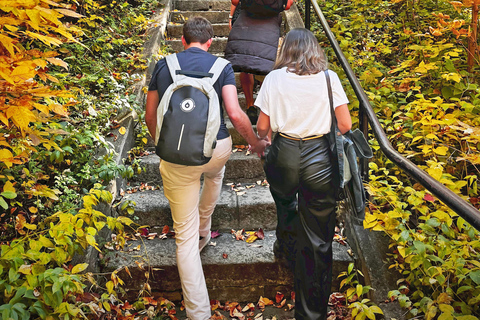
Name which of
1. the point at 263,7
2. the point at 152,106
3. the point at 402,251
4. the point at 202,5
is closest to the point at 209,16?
the point at 202,5

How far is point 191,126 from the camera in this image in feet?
8.31

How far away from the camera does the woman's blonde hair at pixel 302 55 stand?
2523 millimetres

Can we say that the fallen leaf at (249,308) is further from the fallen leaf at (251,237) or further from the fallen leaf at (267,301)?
the fallen leaf at (251,237)

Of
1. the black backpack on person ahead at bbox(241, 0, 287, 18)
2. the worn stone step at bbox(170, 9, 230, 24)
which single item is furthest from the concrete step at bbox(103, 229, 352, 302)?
the worn stone step at bbox(170, 9, 230, 24)

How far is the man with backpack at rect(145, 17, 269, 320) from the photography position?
100 inches

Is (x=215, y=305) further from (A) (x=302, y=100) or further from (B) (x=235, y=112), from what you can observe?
(A) (x=302, y=100)

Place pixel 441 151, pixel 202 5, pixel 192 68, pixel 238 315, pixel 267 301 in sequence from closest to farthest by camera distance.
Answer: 1. pixel 192 68
2. pixel 441 151
3. pixel 238 315
4. pixel 267 301
5. pixel 202 5

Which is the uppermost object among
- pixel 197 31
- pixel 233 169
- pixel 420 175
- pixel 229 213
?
pixel 197 31

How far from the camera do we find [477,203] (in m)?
2.83

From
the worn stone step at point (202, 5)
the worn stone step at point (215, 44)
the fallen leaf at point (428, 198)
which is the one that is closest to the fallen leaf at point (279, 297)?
the fallen leaf at point (428, 198)

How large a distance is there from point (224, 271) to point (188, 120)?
1.40 meters

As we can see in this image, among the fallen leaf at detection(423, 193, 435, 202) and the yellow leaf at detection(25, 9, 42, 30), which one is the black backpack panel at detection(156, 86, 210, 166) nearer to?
the yellow leaf at detection(25, 9, 42, 30)

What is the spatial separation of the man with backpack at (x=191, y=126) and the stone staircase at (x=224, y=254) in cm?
38

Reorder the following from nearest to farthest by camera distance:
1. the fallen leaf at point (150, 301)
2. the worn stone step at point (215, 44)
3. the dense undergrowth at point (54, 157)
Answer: the dense undergrowth at point (54, 157), the fallen leaf at point (150, 301), the worn stone step at point (215, 44)
